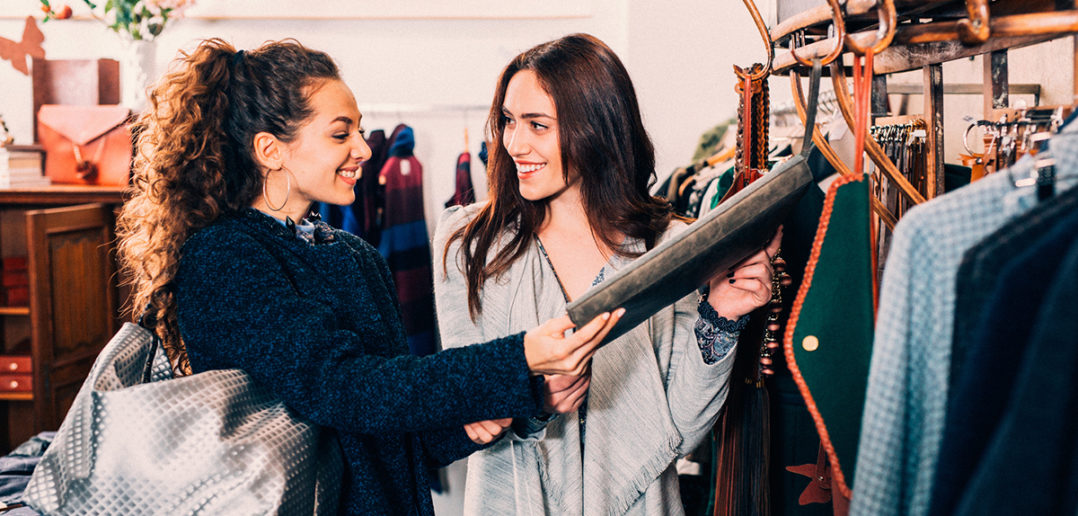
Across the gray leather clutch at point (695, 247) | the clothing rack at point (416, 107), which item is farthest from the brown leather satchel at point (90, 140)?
the gray leather clutch at point (695, 247)

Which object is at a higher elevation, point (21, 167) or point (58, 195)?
point (21, 167)

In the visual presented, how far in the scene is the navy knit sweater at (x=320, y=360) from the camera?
1.01m

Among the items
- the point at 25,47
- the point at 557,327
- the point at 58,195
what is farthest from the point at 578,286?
the point at 25,47

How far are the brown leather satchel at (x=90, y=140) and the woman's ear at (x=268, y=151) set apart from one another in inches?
87.1

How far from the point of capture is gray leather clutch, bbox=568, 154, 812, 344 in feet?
2.81

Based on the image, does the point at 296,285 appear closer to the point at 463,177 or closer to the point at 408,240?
the point at 408,240

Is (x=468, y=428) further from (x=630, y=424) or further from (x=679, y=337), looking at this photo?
(x=679, y=337)

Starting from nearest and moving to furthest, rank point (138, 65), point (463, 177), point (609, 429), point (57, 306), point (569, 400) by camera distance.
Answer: point (569, 400), point (609, 429), point (57, 306), point (463, 177), point (138, 65)

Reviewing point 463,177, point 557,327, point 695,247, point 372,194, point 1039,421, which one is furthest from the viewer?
point 463,177

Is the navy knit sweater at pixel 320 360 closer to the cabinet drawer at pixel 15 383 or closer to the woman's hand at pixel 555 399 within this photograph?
the woman's hand at pixel 555 399

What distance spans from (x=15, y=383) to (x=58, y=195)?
0.71m

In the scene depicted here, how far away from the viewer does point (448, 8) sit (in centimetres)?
329

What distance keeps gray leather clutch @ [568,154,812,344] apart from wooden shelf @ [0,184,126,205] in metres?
2.59

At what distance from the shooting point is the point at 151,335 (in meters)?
1.08
